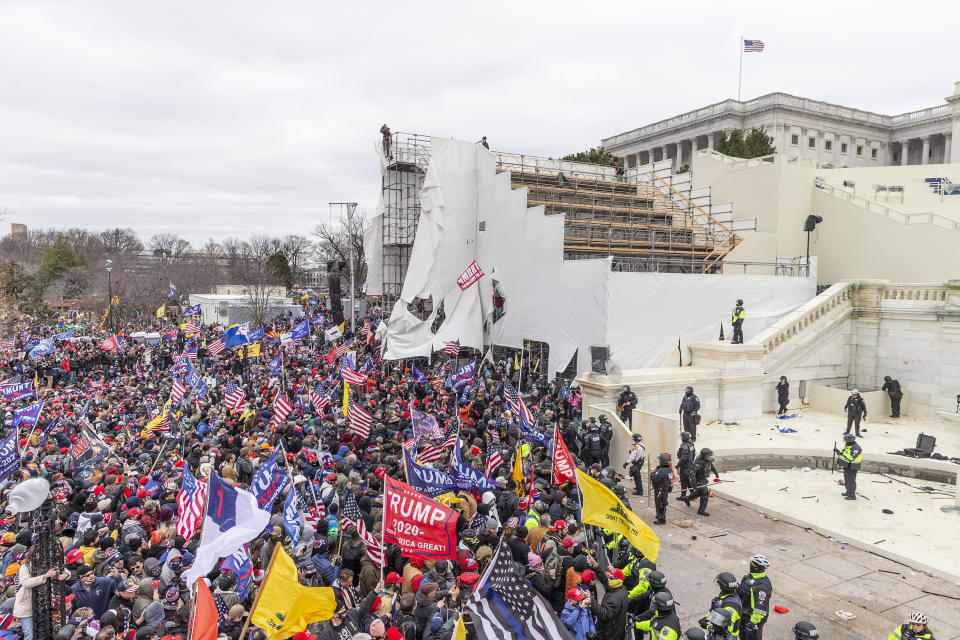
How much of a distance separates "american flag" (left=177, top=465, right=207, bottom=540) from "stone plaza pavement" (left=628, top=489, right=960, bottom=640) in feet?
23.6

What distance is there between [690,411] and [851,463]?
4791 mm

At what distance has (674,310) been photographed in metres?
22.7

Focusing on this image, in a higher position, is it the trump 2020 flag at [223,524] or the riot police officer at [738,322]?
the riot police officer at [738,322]

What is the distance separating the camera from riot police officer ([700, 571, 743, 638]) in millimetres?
6523

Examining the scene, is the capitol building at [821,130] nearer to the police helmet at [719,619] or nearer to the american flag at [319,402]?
the american flag at [319,402]

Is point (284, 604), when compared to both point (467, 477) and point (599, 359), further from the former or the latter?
point (599, 359)

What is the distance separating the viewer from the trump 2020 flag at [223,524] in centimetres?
696

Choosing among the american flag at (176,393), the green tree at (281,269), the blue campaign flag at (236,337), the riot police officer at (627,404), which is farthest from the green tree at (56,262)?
the riot police officer at (627,404)

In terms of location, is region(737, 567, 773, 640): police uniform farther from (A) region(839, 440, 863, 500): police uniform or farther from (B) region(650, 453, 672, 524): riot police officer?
(A) region(839, 440, 863, 500): police uniform

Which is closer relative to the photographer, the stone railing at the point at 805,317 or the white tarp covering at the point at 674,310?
the white tarp covering at the point at 674,310

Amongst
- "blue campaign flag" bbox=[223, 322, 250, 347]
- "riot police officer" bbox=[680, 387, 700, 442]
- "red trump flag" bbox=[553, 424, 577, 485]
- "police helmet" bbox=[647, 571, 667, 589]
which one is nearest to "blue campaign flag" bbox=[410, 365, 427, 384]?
"blue campaign flag" bbox=[223, 322, 250, 347]

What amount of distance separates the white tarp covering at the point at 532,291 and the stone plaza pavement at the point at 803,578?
9.95m

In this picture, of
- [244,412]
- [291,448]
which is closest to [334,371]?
[244,412]

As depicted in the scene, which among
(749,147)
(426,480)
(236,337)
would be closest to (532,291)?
(236,337)
